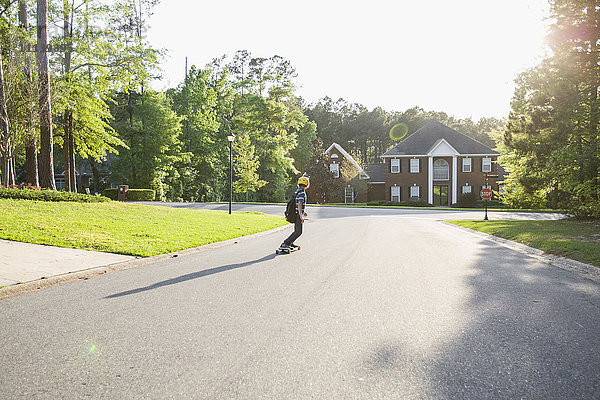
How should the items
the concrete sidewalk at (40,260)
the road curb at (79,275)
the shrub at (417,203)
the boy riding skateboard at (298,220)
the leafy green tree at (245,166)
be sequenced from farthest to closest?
1. the shrub at (417,203)
2. the leafy green tree at (245,166)
3. the boy riding skateboard at (298,220)
4. the concrete sidewalk at (40,260)
5. the road curb at (79,275)

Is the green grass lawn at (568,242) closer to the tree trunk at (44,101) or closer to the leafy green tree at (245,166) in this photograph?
the tree trunk at (44,101)

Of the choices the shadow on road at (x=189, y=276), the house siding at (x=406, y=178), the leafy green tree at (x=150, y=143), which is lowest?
the shadow on road at (x=189, y=276)

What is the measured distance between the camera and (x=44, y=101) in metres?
20.0

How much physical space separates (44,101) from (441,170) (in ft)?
135

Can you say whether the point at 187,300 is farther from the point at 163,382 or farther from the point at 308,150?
the point at 308,150

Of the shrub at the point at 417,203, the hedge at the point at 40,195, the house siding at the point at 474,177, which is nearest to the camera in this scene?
the hedge at the point at 40,195

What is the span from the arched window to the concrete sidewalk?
44902 millimetres

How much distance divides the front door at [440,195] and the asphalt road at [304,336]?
142 feet

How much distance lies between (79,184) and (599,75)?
53.5m

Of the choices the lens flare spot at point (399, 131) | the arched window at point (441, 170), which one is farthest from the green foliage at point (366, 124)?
the arched window at point (441, 170)

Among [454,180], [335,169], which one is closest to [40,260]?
[335,169]

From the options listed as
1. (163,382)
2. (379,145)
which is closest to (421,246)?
(163,382)

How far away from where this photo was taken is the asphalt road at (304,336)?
2.98 m

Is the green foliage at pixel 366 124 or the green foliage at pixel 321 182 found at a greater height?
the green foliage at pixel 366 124
